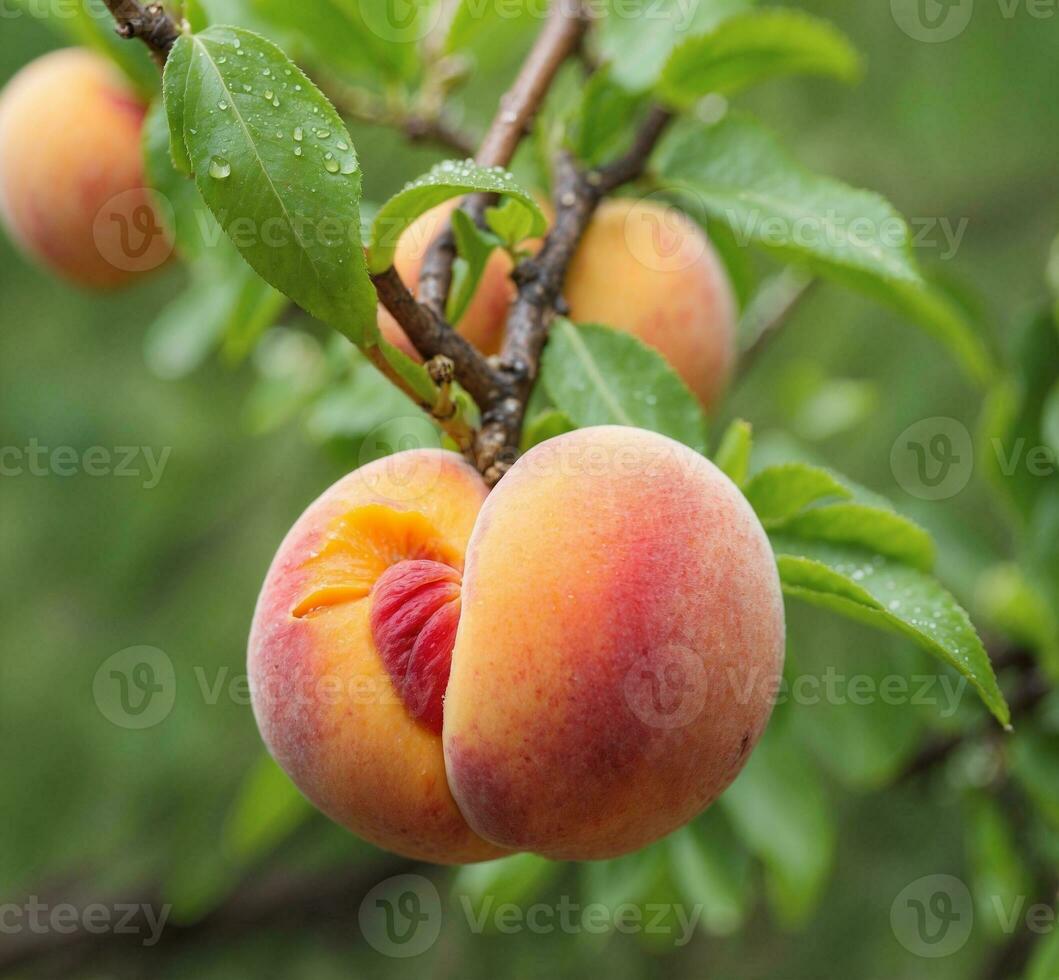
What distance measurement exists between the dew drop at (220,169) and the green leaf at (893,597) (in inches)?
15.3

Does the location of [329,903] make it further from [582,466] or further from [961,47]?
[961,47]

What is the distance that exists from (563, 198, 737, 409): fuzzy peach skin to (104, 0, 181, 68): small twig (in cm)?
35

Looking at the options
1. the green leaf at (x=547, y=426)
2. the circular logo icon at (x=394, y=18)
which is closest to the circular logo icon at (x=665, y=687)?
the green leaf at (x=547, y=426)

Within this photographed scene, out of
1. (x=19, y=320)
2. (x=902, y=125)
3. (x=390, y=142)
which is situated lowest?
(x=19, y=320)

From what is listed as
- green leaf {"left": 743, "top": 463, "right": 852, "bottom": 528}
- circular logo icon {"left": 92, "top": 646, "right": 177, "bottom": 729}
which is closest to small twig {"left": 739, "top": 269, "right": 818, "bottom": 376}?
green leaf {"left": 743, "top": 463, "right": 852, "bottom": 528}

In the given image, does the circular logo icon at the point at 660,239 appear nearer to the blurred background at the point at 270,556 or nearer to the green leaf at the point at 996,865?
the blurred background at the point at 270,556

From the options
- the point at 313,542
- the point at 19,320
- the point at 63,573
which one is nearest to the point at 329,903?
the point at 63,573

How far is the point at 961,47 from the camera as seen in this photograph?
161cm

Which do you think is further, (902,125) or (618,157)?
(902,125)

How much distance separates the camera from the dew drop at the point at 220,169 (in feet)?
1.82

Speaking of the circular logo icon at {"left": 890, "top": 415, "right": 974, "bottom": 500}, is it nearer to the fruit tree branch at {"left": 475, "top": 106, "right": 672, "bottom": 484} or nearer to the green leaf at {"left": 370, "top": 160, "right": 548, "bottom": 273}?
the fruit tree branch at {"left": 475, "top": 106, "right": 672, "bottom": 484}

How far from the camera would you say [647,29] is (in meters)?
0.99

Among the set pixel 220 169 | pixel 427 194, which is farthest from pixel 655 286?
pixel 220 169

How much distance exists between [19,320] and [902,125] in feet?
5.69
